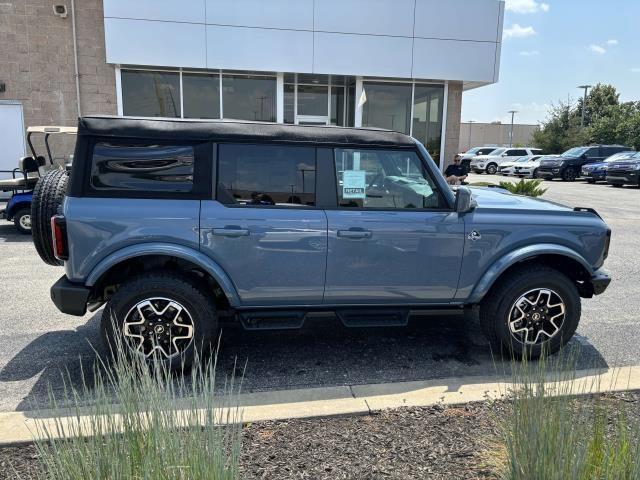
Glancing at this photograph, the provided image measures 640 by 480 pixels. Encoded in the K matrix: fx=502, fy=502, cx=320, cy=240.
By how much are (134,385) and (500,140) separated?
65.9 m

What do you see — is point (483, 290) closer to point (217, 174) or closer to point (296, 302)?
point (296, 302)

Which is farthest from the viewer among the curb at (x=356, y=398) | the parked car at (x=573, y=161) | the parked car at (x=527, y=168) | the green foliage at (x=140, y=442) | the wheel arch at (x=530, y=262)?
the parked car at (x=527, y=168)

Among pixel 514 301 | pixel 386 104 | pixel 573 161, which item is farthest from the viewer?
pixel 573 161

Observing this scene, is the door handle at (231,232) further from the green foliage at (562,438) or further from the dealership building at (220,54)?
the dealership building at (220,54)

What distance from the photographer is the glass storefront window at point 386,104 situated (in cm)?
1566

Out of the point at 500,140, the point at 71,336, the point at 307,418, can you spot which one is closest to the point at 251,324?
the point at 307,418

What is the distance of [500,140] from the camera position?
2452 inches

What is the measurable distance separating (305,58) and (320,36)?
739 mm

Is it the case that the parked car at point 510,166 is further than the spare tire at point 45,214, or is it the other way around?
the parked car at point 510,166

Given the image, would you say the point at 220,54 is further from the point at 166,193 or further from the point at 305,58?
the point at 166,193

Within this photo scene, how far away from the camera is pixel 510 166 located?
33531 mm

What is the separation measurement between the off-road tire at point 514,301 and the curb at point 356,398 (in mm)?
433

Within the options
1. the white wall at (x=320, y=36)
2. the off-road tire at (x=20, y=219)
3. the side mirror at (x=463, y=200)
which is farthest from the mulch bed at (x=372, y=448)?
the white wall at (x=320, y=36)

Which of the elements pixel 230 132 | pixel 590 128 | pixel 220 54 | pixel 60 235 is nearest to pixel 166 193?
pixel 230 132
